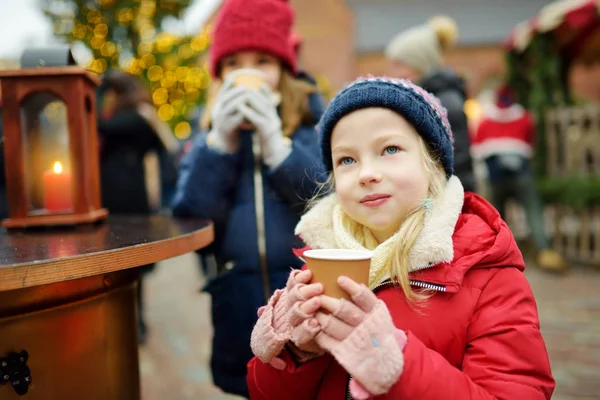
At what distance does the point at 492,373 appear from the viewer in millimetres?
1066

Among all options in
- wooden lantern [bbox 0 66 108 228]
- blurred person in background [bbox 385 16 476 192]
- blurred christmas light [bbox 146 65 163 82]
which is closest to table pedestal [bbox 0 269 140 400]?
wooden lantern [bbox 0 66 108 228]

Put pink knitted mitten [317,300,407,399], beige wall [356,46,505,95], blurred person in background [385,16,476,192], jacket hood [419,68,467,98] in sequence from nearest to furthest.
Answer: pink knitted mitten [317,300,407,399]
blurred person in background [385,16,476,192]
jacket hood [419,68,467,98]
beige wall [356,46,505,95]

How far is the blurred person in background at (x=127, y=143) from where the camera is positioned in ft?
12.0

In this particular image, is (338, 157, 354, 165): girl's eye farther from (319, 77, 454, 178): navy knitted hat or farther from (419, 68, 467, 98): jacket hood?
(419, 68, 467, 98): jacket hood

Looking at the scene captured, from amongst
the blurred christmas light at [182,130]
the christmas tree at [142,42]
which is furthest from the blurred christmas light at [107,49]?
the blurred christmas light at [182,130]

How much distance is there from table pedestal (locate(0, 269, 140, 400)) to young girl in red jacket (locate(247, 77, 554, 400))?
43 centimetres

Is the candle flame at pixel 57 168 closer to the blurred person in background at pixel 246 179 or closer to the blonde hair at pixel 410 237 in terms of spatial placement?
the blurred person in background at pixel 246 179

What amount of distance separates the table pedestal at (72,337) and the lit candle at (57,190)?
17.3 inches

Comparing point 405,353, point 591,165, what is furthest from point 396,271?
point 591,165

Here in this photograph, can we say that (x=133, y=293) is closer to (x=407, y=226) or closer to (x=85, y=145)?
(x=85, y=145)

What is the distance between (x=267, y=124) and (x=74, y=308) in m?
0.86

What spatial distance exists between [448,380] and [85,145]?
4.43 feet

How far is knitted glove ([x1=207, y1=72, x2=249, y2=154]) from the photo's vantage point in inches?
68.3

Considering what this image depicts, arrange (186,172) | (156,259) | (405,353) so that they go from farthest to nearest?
(186,172), (156,259), (405,353)
